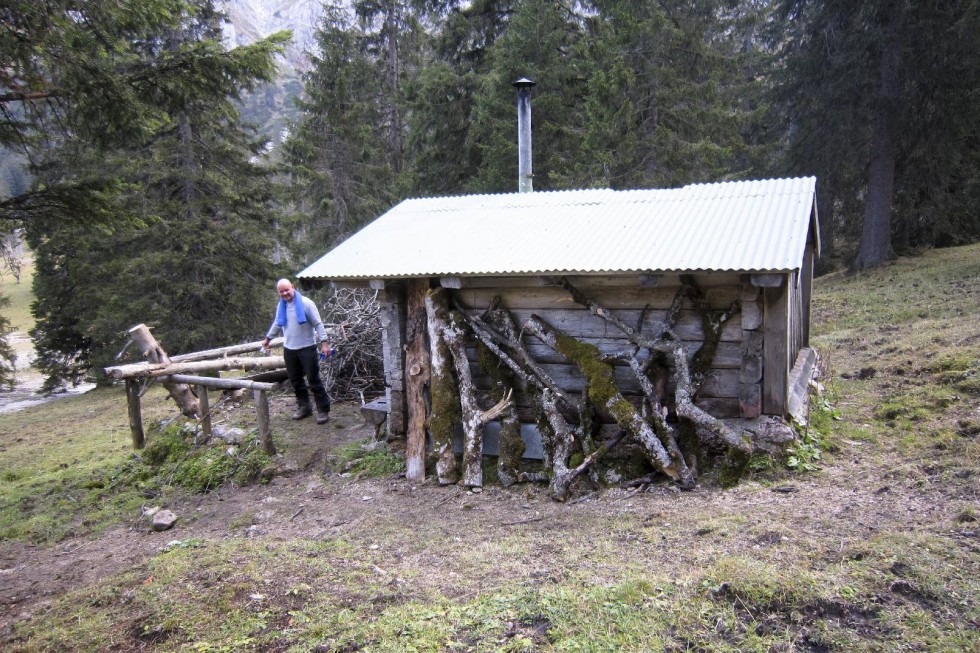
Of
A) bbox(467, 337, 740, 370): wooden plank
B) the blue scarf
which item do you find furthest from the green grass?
bbox(467, 337, 740, 370): wooden plank

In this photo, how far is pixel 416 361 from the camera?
722cm

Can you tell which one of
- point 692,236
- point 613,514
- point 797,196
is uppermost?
point 797,196

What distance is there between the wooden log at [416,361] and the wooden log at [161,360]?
3.80m

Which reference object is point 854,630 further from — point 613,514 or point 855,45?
point 855,45

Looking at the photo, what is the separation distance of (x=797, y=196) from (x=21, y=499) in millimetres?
10165

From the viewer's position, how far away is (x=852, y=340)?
11500mm

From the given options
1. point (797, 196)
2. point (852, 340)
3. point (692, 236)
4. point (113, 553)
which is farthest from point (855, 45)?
point (113, 553)

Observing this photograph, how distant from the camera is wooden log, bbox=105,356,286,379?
26.8 ft

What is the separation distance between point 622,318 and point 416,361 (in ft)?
7.89

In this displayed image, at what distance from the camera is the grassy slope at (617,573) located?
11.2 feet

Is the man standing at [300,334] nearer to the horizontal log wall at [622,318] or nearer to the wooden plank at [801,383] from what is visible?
the horizontal log wall at [622,318]

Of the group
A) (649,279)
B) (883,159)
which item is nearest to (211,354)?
(649,279)

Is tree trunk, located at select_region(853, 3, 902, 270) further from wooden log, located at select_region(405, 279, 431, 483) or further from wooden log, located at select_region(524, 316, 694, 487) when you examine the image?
wooden log, located at select_region(405, 279, 431, 483)

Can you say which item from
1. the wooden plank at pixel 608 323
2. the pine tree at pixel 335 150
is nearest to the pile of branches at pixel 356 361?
the wooden plank at pixel 608 323
